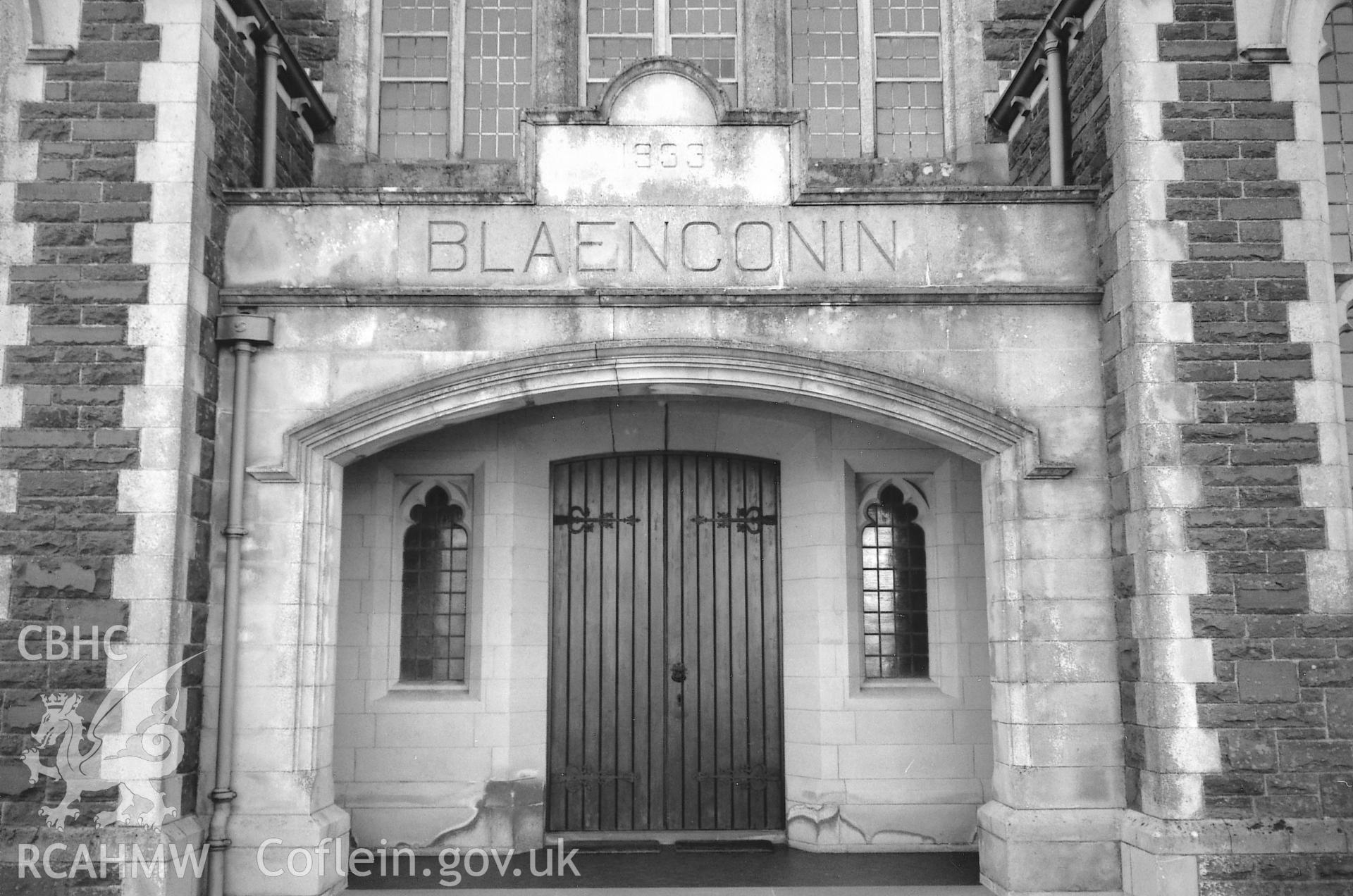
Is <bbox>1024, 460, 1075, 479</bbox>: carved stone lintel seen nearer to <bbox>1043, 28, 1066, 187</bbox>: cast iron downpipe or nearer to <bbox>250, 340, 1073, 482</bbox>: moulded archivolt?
<bbox>250, 340, 1073, 482</bbox>: moulded archivolt

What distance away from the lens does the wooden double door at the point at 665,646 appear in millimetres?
8961

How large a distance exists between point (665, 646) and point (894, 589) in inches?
71.6

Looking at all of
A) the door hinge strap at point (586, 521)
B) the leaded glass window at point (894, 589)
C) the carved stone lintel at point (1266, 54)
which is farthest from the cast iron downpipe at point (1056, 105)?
the door hinge strap at point (586, 521)

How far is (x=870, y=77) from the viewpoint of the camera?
9883 millimetres

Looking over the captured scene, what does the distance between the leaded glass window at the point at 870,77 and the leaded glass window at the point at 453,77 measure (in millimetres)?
2347

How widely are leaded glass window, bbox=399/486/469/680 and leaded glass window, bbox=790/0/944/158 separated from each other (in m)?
4.23

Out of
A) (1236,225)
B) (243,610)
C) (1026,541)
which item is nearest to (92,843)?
(243,610)

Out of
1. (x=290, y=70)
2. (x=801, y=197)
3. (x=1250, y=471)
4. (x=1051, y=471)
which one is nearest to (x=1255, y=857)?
(x=1250, y=471)

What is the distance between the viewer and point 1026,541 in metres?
7.29

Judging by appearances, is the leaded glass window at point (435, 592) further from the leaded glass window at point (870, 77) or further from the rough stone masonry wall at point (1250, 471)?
the rough stone masonry wall at point (1250, 471)

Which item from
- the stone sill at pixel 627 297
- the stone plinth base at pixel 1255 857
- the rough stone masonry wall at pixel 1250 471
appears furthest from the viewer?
the stone sill at pixel 627 297

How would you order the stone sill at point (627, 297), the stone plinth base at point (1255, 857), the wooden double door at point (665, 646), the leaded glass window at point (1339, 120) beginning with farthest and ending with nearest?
1. the wooden double door at point (665, 646)
2. the leaded glass window at point (1339, 120)
3. the stone sill at point (627, 297)
4. the stone plinth base at point (1255, 857)

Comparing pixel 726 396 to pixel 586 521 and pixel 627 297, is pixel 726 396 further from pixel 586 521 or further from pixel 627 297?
pixel 586 521

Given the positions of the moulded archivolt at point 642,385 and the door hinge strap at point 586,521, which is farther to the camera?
the door hinge strap at point 586,521
